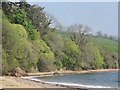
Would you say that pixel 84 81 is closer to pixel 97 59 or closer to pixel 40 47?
pixel 40 47

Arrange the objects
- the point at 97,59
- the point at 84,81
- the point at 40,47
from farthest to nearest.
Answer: the point at 97,59 → the point at 40,47 → the point at 84,81

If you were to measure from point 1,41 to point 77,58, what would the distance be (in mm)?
49083

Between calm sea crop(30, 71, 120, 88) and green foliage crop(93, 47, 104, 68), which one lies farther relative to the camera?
green foliage crop(93, 47, 104, 68)

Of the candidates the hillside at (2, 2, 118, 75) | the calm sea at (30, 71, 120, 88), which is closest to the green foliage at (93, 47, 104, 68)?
the hillside at (2, 2, 118, 75)

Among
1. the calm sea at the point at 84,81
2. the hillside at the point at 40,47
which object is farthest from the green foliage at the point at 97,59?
the calm sea at the point at 84,81

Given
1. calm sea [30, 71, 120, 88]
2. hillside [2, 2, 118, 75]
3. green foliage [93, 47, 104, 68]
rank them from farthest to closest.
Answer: green foliage [93, 47, 104, 68], hillside [2, 2, 118, 75], calm sea [30, 71, 120, 88]

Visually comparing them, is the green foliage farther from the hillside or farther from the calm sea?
the calm sea

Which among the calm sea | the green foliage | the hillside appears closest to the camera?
the calm sea

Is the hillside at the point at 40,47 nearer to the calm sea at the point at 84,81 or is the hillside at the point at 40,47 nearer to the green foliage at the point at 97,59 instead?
the green foliage at the point at 97,59

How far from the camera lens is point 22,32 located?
250 feet

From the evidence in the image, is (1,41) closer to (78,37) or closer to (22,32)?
(22,32)

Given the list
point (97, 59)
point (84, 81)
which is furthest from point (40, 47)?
point (97, 59)

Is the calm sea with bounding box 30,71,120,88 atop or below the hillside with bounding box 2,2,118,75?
below

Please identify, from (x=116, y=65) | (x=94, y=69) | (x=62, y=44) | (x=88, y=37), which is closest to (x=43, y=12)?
(x=62, y=44)
